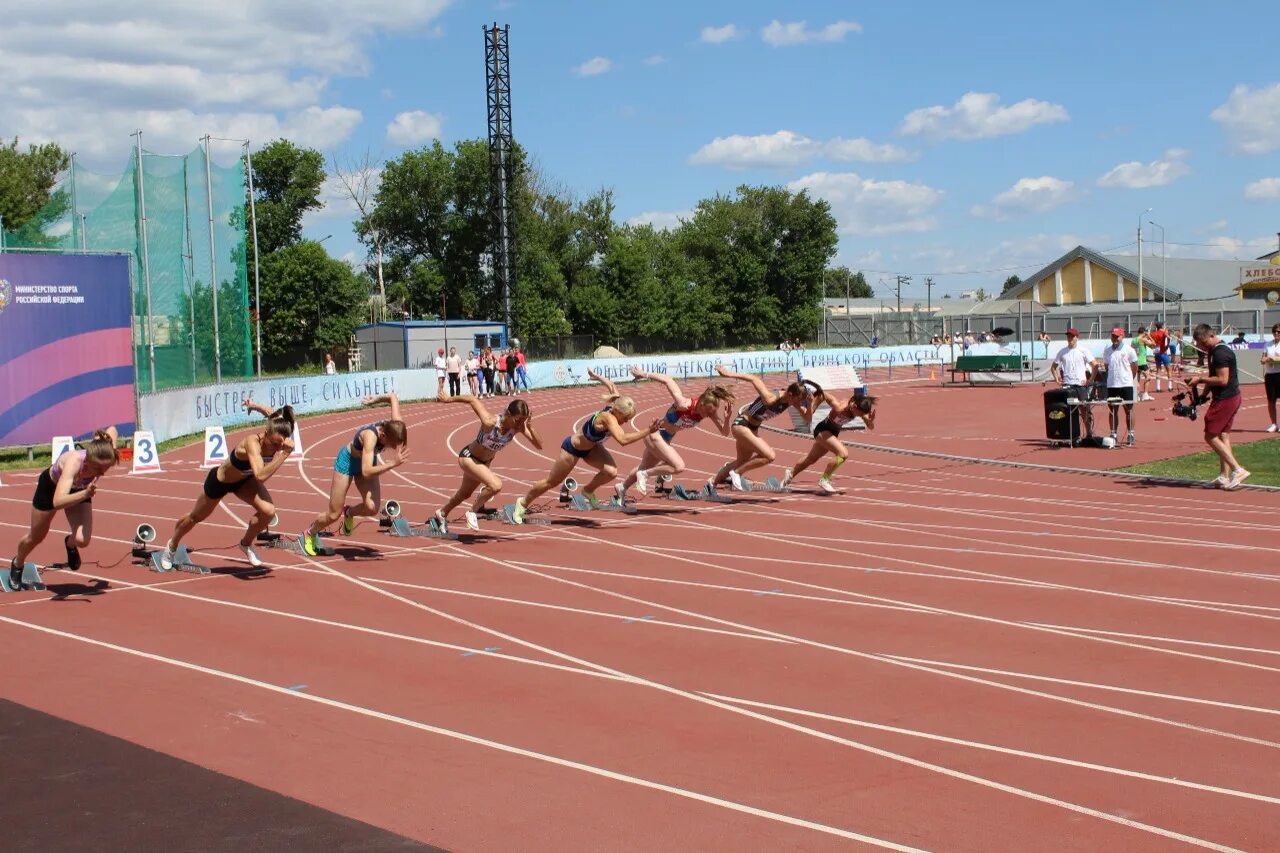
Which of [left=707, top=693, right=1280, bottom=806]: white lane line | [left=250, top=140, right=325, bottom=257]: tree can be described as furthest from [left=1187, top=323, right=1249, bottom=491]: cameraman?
[left=250, top=140, right=325, bottom=257]: tree

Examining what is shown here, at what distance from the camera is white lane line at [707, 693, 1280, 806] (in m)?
6.02

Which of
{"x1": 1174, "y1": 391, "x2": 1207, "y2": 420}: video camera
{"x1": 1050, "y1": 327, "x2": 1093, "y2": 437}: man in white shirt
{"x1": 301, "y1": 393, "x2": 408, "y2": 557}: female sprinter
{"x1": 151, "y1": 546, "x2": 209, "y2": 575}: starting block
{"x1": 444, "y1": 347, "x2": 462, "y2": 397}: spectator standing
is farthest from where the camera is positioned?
{"x1": 444, "y1": 347, "x2": 462, "y2": 397}: spectator standing

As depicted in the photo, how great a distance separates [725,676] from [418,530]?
697 centimetres

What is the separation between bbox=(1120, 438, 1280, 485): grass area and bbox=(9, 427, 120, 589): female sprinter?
557 inches

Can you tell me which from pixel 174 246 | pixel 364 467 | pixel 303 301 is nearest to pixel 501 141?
pixel 303 301

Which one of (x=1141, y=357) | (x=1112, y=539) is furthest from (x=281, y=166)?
(x=1112, y=539)

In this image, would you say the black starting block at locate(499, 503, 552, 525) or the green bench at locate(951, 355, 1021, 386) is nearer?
the black starting block at locate(499, 503, 552, 525)

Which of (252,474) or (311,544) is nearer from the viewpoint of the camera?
(252,474)

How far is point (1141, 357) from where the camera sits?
1268 inches

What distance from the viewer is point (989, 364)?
44.6 meters

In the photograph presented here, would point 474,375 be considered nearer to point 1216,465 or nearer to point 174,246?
point 174,246

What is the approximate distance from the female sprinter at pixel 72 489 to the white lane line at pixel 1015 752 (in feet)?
19.8

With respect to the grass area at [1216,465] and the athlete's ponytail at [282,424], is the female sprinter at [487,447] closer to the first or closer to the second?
the athlete's ponytail at [282,424]

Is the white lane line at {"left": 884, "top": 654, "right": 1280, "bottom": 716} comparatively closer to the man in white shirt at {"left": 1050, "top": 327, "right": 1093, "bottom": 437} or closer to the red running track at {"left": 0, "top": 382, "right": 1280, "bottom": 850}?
the red running track at {"left": 0, "top": 382, "right": 1280, "bottom": 850}
